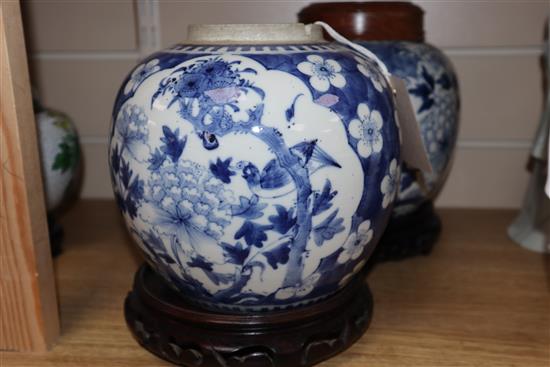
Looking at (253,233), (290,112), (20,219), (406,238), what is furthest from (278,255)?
(406,238)

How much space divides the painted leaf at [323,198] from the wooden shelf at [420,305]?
0.63ft

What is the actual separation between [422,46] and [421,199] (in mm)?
218

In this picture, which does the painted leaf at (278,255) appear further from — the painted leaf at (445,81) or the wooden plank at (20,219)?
the painted leaf at (445,81)

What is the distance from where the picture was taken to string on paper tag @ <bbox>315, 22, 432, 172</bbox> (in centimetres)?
73

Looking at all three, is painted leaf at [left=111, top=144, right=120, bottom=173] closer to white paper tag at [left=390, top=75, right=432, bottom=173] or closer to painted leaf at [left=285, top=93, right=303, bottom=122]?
painted leaf at [left=285, top=93, right=303, bottom=122]

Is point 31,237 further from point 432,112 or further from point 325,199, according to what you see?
point 432,112

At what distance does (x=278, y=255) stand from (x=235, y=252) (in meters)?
0.04

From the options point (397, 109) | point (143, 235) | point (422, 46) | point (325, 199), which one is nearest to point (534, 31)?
point (422, 46)

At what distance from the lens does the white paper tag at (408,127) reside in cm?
73

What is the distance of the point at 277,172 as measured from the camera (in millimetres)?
599

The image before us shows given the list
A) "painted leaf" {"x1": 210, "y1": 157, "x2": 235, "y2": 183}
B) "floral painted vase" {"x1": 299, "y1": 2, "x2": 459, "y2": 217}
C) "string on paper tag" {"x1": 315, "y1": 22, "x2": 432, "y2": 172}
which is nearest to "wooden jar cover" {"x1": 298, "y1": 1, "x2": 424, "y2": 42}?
"floral painted vase" {"x1": 299, "y1": 2, "x2": 459, "y2": 217}

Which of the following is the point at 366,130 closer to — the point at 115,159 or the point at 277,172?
the point at 277,172

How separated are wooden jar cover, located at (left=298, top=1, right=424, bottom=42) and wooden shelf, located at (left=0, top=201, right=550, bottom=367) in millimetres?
336

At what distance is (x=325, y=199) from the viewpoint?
621 mm
